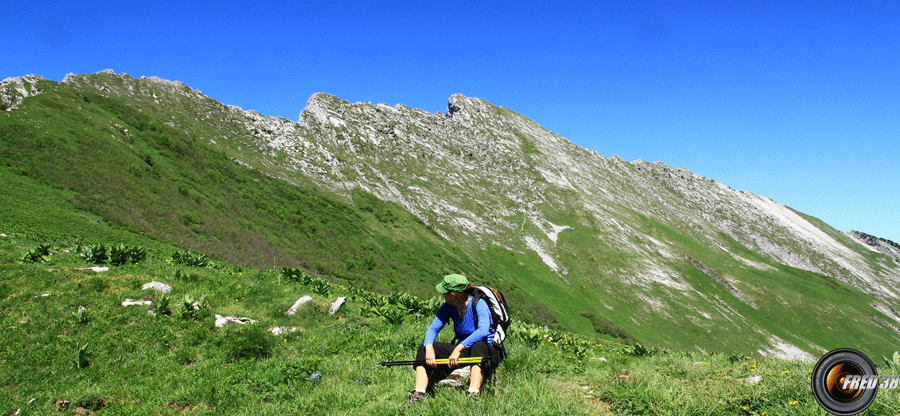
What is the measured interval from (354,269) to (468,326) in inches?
1951

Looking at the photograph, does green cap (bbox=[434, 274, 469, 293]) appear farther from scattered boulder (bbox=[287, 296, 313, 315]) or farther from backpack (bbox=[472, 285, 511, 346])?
scattered boulder (bbox=[287, 296, 313, 315])

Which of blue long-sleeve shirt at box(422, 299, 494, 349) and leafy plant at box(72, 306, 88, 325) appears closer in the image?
blue long-sleeve shirt at box(422, 299, 494, 349)

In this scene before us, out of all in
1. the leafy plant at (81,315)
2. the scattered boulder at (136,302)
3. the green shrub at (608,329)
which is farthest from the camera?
the green shrub at (608,329)

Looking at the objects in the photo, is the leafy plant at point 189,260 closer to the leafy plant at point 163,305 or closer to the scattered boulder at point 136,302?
the scattered boulder at point 136,302

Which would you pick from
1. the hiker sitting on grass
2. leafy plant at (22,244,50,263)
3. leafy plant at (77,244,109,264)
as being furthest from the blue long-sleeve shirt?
leafy plant at (22,244,50,263)

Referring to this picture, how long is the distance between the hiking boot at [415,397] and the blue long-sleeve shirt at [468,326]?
3.13 feet

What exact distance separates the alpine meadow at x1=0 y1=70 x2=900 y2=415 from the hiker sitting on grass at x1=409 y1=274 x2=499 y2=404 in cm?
48

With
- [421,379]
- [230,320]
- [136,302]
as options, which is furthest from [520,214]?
[421,379]

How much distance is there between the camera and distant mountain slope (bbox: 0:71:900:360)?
63.6m

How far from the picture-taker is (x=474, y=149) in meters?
160

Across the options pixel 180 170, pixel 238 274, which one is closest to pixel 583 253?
pixel 180 170

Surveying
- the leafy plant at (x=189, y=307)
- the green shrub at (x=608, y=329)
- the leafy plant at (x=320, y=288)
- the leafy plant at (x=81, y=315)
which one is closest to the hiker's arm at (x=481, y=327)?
the leafy plant at (x=189, y=307)

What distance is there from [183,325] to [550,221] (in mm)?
122230

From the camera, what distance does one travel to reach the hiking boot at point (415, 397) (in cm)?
653
